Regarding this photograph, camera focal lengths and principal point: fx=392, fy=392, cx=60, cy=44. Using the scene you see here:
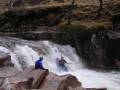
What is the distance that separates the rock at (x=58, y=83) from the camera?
73.8 feet

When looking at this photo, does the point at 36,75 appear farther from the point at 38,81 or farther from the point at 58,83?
the point at 58,83

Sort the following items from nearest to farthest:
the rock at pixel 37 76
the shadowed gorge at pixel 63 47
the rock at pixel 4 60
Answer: the rock at pixel 37 76 < the shadowed gorge at pixel 63 47 < the rock at pixel 4 60

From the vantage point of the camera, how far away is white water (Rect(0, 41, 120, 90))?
106 ft

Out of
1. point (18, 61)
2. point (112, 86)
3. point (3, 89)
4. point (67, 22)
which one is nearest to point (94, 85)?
point (112, 86)

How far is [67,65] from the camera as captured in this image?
37.9 meters

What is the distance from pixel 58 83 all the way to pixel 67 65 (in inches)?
602

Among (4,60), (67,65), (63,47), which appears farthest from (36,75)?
(63,47)

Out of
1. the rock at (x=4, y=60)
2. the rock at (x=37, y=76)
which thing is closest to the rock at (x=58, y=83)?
the rock at (x=37, y=76)

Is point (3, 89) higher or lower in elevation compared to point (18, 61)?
higher

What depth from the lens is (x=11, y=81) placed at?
893 inches

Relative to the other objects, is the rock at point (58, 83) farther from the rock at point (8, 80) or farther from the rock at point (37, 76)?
the rock at point (8, 80)

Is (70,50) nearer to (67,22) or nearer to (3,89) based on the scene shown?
(67,22)

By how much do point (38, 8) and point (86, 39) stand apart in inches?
515

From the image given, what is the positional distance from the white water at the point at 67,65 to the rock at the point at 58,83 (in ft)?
21.9
